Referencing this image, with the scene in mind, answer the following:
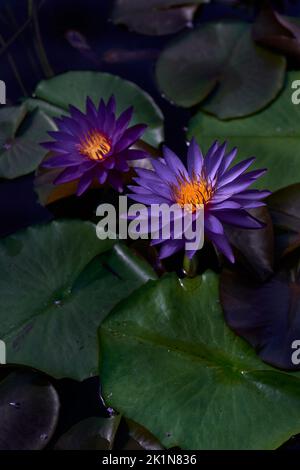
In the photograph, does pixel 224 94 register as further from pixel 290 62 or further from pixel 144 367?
pixel 144 367

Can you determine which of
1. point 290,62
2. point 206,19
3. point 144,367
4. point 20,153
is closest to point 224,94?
point 290,62

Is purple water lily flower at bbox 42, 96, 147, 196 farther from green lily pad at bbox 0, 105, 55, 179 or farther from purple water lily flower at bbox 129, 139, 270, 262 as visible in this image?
green lily pad at bbox 0, 105, 55, 179

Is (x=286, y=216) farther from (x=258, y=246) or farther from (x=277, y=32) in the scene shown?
(x=277, y=32)

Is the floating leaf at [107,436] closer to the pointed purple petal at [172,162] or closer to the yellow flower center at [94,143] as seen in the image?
the pointed purple petal at [172,162]

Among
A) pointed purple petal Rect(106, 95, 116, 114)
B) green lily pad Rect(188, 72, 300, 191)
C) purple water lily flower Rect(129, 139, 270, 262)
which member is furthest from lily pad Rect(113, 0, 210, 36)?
purple water lily flower Rect(129, 139, 270, 262)

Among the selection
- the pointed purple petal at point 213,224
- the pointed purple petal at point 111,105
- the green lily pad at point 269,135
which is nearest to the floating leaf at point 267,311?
the pointed purple petal at point 213,224

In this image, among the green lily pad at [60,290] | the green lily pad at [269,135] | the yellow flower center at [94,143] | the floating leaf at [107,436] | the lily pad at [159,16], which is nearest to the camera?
the floating leaf at [107,436]
